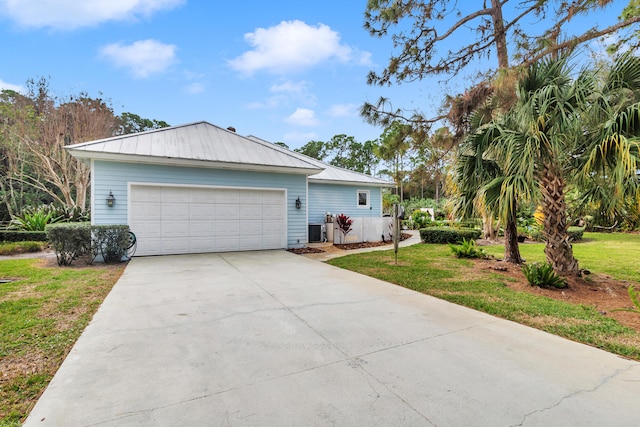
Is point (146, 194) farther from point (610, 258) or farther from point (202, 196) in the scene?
point (610, 258)

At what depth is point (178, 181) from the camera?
8742 mm

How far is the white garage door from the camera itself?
27.8 ft

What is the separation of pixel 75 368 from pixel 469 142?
23.7ft

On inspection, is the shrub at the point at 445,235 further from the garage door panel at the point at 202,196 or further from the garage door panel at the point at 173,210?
the garage door panel at the point at 173,210

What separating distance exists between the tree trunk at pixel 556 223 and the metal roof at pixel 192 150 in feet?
21.2

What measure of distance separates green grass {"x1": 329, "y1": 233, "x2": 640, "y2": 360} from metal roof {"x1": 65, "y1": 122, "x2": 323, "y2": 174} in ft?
13.3

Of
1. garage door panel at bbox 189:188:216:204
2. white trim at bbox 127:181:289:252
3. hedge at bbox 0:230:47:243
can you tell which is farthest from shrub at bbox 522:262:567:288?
hedge at bbox 0:230:47:243

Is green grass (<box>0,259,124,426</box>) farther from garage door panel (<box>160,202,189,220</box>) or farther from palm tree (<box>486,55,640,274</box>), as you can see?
palm tree (<box>486,55,640,274</box>)

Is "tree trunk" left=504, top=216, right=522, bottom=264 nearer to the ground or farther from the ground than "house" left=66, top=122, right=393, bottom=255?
nearer to the ground

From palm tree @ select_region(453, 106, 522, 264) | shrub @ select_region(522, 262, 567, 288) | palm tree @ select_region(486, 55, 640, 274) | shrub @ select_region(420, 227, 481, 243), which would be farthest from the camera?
shrub @ select_region(420, 227, 481, 243)

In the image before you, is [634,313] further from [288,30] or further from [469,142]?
[288,30]

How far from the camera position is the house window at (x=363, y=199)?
15109 mm

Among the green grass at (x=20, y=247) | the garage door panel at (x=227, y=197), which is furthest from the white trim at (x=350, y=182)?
the green grass at (x=20, y=247)

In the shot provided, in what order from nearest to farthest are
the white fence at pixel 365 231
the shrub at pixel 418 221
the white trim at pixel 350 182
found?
the white fence at pixel 365 231
the white trim at pixel 350 182
the shrub at pixel 418 221
